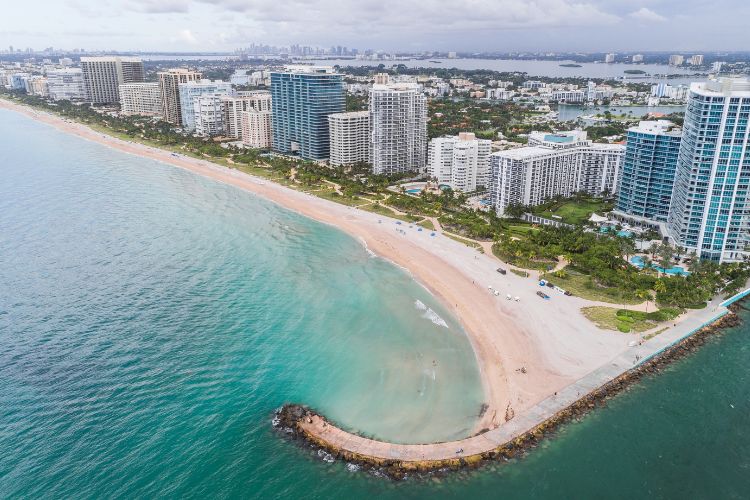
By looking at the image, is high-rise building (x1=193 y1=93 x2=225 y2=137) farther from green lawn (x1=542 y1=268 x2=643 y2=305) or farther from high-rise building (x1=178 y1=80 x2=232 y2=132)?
green lawn (x1=542 y1=268 x2=643 y2=305)

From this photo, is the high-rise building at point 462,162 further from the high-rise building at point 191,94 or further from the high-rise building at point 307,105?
the high-rise building at point 191,94

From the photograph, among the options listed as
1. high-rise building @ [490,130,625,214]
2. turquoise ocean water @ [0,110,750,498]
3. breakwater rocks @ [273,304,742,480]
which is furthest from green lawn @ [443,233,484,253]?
breakwater rocks @ [273,304,742,480]

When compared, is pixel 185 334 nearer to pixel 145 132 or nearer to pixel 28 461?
pixel 28 461

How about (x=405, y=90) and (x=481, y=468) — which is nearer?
(x=481, y=468)

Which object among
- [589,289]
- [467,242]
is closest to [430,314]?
[589,289]

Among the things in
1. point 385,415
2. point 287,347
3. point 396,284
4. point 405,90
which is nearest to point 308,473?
point 385,415

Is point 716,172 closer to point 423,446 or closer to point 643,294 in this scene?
point 643,294
